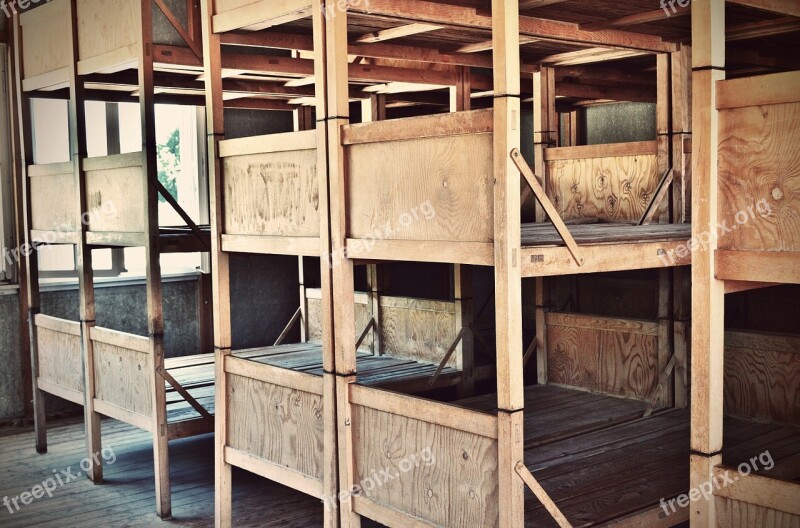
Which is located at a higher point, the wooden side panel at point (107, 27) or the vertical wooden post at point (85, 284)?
the wooden side panel at point (107, 27)

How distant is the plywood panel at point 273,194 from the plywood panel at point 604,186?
8.19 feet

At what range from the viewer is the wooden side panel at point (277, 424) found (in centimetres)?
478

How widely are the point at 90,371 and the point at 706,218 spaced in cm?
484

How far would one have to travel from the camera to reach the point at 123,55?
6.05m

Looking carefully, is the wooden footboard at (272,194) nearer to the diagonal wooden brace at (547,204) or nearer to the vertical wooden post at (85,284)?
the diagonal wooden brace at (547,204)

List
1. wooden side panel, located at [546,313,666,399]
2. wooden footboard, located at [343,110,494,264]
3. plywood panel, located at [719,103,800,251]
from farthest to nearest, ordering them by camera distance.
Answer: wooden side panel, located at [546,313,666,399] < wooden footboard, located at [343,110,494,264] < plywood panel, located at [719,103,800,251]

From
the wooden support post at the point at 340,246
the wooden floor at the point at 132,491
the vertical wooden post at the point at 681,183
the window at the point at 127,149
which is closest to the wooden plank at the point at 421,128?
the wooden support post at the point at 340,246

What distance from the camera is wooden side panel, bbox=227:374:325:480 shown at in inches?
188

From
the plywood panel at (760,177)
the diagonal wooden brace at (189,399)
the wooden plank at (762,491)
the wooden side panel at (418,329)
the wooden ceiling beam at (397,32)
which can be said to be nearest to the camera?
the wooden plank at (762,491)

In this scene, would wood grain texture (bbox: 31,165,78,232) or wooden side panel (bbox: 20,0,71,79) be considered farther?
wood grain texture (bbox: 31,165,78,232)

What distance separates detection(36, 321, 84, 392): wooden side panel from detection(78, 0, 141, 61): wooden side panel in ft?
7.01

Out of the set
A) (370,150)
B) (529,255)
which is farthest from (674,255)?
(370,150)

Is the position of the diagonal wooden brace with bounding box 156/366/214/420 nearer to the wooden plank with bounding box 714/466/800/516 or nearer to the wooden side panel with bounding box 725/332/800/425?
the wooden side panel with bounding box 725/332/800/425

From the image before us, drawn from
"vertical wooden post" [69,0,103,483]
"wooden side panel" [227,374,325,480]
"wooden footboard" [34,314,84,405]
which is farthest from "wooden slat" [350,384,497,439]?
"wooden footboard" [34,314,84,405]
